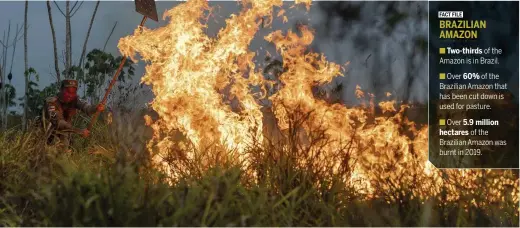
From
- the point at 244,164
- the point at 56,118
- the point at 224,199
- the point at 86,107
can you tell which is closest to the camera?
the point at 224,199

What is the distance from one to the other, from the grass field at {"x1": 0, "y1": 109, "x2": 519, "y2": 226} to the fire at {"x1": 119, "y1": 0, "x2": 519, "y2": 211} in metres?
0.70

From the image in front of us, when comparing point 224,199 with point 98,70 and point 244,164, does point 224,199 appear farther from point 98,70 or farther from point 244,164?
point 98,70

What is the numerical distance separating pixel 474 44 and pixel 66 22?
1033cm

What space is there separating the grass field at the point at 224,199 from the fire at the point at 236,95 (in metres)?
0.70

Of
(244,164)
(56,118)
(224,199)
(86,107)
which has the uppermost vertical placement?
(86,107)

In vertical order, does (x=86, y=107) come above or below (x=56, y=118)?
above

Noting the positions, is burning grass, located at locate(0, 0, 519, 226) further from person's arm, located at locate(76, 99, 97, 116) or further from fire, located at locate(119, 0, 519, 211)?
person's arm, located at locate(76, 99, 97, 116)

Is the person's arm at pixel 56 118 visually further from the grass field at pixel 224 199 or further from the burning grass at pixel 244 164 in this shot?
the grass field at pixel 224 199

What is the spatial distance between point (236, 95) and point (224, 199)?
3.20 metres

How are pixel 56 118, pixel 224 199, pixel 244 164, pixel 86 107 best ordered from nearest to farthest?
pixel 224 199 → pixel 244 164 → pixel 56 118 → pixel 86 107

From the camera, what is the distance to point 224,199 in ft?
16.0

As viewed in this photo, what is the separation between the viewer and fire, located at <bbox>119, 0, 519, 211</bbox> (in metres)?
7.06

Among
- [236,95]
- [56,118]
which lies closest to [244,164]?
[236,95]

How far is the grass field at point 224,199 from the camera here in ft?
15.7
